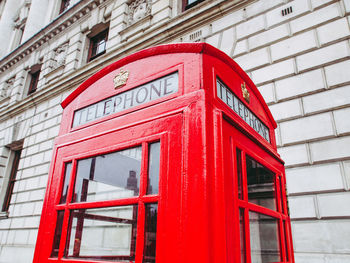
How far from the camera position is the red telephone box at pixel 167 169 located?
1.24 m

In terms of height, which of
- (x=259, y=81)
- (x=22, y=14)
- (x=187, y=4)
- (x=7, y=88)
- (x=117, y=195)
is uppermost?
(x=22, y=14)

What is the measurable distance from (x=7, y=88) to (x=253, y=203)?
536 inches

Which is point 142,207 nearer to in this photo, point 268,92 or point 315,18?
point 268,92

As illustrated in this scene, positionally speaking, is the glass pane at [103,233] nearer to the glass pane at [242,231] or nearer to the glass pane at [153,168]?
the glass pane at [153,168]

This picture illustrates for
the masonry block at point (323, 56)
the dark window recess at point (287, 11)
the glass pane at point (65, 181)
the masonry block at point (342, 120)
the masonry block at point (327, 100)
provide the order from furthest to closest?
the dark window recess at point (287, 11) → the masonry block at point (323, 56) → the masonry block at point (327, 100) → the masonry block at point (342, 120) → the glass pane at point (65, 181)

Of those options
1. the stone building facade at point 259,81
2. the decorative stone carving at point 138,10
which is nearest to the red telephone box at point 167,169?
the stone building facade at point 259,81

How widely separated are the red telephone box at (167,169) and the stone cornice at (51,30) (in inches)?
345

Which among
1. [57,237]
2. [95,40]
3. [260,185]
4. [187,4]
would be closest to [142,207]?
[57,237]

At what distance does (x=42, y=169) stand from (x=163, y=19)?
18.9ft

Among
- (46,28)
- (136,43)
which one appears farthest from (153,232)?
(46,28)

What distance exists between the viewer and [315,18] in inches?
176

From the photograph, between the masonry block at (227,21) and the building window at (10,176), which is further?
the building window at (10,176)

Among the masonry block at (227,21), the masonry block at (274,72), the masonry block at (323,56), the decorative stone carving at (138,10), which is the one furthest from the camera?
the decorative stone carving at (138,10)

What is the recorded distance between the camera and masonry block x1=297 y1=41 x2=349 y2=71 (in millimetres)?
4062
